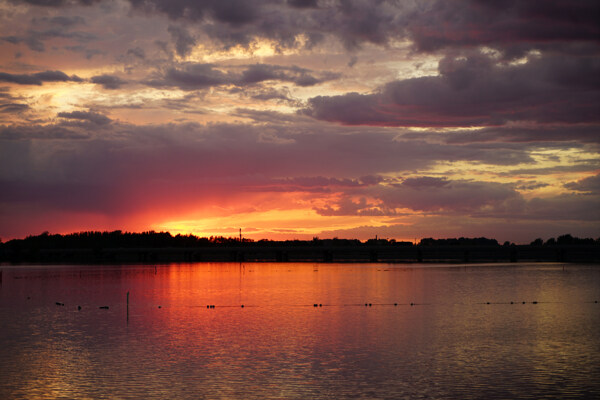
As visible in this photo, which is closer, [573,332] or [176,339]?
[176,339]

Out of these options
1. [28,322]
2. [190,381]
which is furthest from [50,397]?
[28,322]

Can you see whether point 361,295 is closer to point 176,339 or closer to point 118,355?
point 176,339

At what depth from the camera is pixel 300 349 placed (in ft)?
145

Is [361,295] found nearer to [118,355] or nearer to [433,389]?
[118,355]

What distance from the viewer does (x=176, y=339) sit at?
4931 centimetres

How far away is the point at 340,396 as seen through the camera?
30.9m

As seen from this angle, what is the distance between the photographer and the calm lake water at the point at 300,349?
107 feet

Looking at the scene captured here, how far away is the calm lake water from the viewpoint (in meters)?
32.6

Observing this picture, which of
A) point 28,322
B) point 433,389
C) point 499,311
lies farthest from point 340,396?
point 499,311

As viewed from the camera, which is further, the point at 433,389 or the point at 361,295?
the point at 361,295

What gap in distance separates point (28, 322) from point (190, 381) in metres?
32.5

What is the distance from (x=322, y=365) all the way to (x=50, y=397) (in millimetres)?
15446

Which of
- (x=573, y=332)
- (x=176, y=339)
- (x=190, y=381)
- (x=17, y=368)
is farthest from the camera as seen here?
(x=573, y=332)

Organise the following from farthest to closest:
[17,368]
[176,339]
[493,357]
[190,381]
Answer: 1. [176,339]
2. [493,357]
3. [17,368]
4. [190,381]
